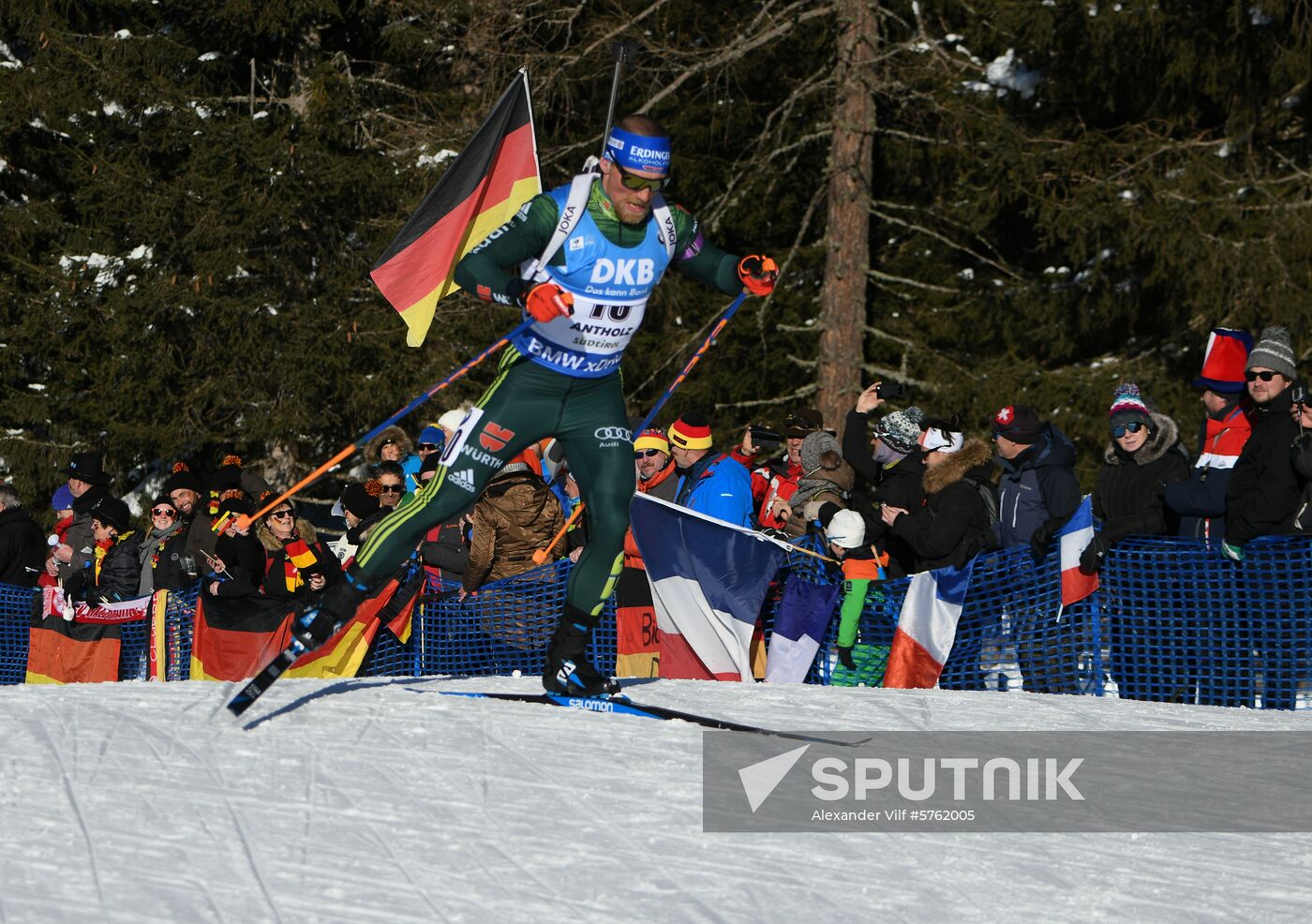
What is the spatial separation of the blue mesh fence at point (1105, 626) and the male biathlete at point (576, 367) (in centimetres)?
227

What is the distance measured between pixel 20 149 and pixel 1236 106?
42.7 feet

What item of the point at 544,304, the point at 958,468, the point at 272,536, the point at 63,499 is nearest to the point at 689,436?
the point at 958,468

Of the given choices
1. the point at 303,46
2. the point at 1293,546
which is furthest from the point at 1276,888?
the point at 303,46

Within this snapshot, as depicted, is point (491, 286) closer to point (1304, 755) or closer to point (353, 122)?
point (1304, 755)

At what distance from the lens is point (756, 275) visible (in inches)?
243

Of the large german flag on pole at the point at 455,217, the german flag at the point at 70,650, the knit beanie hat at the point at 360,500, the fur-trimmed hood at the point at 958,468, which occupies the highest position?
the large german flag on pole at the point at 455,217

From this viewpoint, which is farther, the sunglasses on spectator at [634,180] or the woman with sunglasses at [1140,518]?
the woman with sunglasses at [1140,518]

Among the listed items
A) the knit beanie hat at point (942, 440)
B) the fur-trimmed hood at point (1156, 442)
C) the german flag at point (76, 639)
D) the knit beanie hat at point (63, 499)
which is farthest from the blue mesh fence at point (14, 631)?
the fur-trimmed hood at point (1156, 442)

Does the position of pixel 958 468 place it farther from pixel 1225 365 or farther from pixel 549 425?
pixel 549 425

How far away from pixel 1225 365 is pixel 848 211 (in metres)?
7.80

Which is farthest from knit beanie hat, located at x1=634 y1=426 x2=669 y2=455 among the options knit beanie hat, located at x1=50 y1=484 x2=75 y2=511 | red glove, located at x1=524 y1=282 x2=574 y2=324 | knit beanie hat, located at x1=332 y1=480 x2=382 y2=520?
knit beanie hat, located at x1=50 y1=484 x2=75 y2=511

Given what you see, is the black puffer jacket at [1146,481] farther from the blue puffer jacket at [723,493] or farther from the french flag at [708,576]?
the blue puffer jacket at [723,493]

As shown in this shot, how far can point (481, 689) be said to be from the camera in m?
6.54

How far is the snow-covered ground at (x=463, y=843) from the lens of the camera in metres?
3.97
